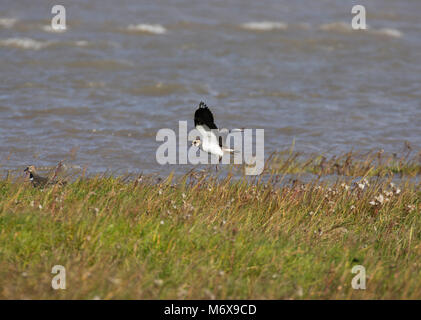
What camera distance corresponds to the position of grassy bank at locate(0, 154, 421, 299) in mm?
6312

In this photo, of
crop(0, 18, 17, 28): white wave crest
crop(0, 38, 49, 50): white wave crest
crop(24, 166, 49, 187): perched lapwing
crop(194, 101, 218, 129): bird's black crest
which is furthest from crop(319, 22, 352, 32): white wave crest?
crop(194, 101, 218, 129): bird's black crest

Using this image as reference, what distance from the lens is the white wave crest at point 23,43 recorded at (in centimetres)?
2236

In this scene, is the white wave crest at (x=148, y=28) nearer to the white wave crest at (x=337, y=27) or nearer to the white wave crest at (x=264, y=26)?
the white wave crest at (x=264, y=26)

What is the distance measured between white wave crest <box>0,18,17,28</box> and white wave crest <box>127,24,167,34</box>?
4.29 metres

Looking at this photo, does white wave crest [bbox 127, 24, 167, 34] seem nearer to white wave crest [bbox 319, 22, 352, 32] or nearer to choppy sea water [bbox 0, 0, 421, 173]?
choppy sea water [bbox 0, 0, 421, 173]

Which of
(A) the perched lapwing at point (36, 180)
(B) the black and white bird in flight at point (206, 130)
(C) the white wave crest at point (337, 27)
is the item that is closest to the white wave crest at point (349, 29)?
(C) the white wave crest at point (337, 27)

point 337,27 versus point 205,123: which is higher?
point 337,27

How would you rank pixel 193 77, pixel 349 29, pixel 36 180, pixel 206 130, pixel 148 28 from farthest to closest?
pixel 349 29 < pixel 148 28 < pixel 193 77 < pixel 36 180 < pixel 206 130

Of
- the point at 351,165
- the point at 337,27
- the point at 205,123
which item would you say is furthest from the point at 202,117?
the point at 337,27

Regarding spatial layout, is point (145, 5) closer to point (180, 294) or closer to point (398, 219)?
point (398, 219)

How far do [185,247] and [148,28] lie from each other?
1952 centimetres

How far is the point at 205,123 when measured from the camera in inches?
300

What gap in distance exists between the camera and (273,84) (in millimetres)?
19953

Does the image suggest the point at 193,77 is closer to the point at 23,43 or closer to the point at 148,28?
the point at 148,28
